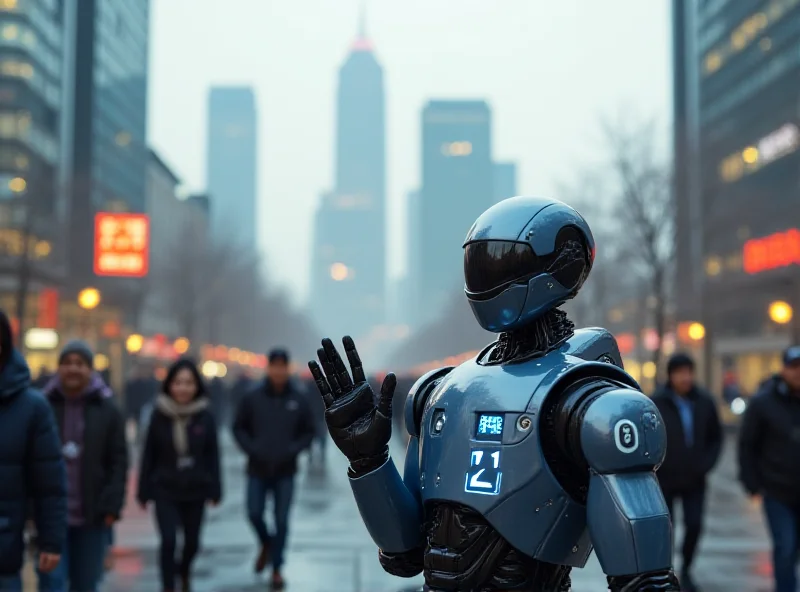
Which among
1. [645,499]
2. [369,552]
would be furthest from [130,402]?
[645,499]

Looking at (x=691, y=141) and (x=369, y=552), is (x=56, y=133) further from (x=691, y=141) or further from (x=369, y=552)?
(x=369, y=552)

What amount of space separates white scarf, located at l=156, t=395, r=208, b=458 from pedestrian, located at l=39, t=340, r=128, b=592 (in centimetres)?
99

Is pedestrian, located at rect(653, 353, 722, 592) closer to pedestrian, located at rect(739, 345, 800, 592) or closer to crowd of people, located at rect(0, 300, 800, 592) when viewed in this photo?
crowd of people, located at rect(0, 300, 800, 592)

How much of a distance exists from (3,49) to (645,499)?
6105 cm

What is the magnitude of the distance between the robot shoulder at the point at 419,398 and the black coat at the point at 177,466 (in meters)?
4.54

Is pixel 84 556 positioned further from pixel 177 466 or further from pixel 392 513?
pixel 392 513

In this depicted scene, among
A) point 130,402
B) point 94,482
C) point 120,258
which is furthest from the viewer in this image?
point 120,258

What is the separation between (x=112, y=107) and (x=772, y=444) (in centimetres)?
7362

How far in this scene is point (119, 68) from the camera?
251ft

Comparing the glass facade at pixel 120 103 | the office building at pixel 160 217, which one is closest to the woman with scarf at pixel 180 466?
the glass facade at pixel 120 103

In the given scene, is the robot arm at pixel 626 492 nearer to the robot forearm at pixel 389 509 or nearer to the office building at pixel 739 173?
the robot forearm at pixel 389 509

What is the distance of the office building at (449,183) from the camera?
52.6 metres

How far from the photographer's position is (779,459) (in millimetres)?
6785

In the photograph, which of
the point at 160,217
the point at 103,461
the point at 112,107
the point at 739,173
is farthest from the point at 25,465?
the point at 160,217
